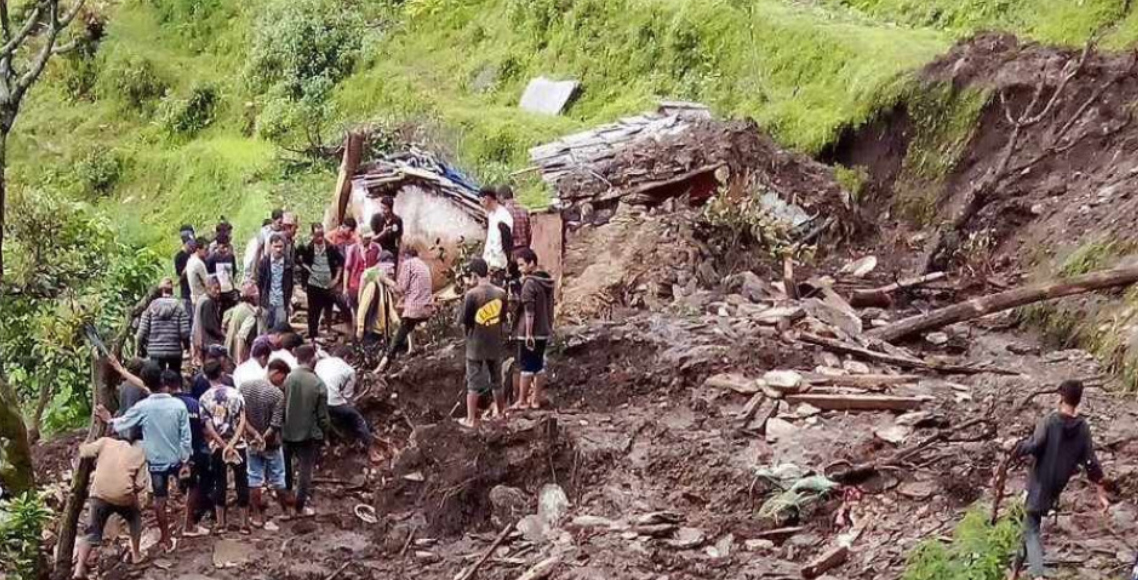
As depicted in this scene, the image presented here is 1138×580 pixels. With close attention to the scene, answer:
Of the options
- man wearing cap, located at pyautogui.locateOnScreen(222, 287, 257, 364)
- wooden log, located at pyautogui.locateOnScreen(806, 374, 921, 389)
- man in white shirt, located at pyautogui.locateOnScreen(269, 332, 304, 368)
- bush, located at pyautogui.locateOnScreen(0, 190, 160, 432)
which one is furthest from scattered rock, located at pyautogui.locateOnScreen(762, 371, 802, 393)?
bush, located at pyautogui.locateOnScreen(0, 190, 160, 432)

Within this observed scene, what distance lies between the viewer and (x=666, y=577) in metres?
8.02

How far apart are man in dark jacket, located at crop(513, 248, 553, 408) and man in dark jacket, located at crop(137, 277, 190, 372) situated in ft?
9.53

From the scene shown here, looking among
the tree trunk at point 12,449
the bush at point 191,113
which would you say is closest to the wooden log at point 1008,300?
the tree trunk at point 12,449

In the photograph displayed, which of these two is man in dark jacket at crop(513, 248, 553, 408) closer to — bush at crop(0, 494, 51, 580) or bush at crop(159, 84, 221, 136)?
bush at crop(0, 494, 51, 580)

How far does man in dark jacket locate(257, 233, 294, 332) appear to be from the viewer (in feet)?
38.4

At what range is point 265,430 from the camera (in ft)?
30.0

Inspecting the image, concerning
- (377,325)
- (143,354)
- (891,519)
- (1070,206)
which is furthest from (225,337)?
(1070,206)

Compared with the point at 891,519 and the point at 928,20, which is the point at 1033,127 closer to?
the point at 928,20

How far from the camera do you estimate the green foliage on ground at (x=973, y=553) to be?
682 cm

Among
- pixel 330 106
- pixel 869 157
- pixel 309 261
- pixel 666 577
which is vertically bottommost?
pixel 666 577

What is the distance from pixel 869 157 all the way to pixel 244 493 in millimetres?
10764

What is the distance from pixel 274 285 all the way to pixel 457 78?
42.7 feet

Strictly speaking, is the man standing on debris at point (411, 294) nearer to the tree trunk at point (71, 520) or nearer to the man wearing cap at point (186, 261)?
the man wearing cap at point (186, 261)

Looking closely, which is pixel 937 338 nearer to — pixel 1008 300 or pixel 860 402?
pixel 1008 300
